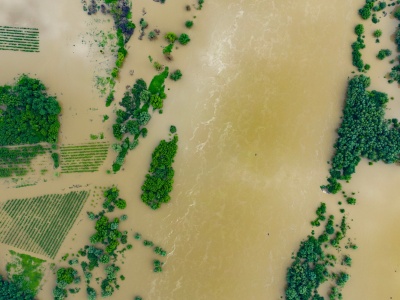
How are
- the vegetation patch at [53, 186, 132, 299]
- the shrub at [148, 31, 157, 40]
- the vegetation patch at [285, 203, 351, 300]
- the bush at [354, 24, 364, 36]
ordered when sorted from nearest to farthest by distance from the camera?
the vegetation patch at [53, 186, 132, 299] < the vegetation patch at [285, 203, 351, 300] < the shrub at [148, 31, 157, 40] < the bush at [354, 24, 364, 36]

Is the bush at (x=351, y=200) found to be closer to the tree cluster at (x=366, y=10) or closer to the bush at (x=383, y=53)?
the bush at (x=383, y=53)

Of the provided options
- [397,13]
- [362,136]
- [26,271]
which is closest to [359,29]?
[397,13]

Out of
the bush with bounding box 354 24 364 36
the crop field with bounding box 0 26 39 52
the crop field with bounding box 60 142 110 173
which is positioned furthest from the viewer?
the bush with bounding box 354 24 364 36

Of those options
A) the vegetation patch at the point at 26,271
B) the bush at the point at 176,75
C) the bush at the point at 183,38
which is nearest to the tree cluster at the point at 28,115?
the vegetation patch at the point at 26,271

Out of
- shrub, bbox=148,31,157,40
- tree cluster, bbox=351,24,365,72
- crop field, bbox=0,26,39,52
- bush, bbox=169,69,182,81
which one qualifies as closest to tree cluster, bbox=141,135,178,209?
bush, bbox=169,69,182,81

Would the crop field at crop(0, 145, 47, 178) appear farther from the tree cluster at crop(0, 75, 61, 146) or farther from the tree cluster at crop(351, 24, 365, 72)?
the tree cluster at crop(351, 24, 365, 72)
